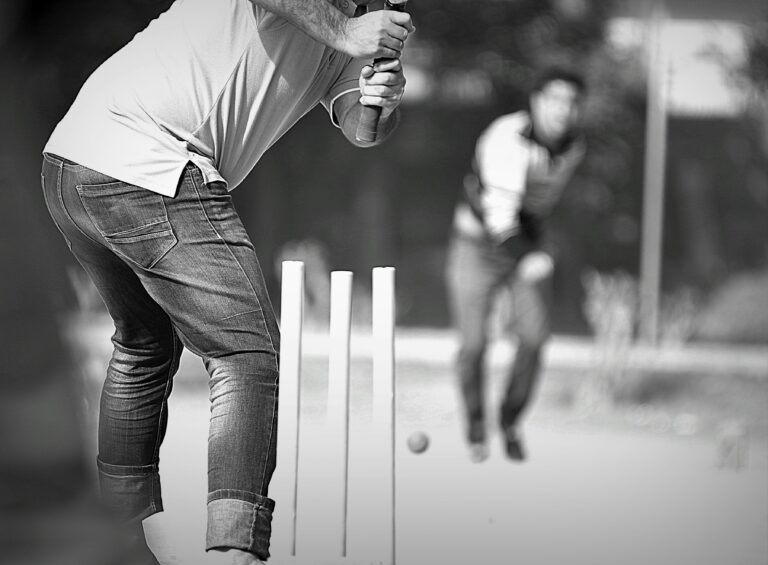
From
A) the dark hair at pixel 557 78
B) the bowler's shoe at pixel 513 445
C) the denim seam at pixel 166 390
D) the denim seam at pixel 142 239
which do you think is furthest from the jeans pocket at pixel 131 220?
the dark hair at pixel 557 78

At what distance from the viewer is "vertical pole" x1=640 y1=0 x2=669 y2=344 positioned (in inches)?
214

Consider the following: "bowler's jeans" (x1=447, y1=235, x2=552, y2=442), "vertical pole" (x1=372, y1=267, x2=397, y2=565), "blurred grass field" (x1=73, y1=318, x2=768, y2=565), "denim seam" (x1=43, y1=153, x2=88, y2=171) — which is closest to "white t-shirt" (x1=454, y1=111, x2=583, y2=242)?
"bowler's jeans" (x1=447, y1=235, x2=552, y2=442)

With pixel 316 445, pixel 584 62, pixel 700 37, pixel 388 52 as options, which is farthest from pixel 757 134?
pixel 388 52

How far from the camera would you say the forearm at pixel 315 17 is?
181 cm

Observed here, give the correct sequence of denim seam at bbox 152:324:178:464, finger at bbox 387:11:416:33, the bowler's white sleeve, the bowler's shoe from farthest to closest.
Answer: the bowler's white sleeve
the bowler's shoe
denim seam at bbox 152:324:178:464
finger at bbox 387:11:416:33

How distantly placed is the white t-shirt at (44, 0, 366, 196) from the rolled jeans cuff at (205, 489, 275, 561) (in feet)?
1.63

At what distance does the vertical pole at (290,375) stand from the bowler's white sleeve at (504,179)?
281 cm

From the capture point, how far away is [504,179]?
4.88 meters

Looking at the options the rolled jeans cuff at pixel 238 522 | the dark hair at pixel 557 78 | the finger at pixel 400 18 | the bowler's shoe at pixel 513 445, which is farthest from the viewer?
the dark hair at pixel 557 78

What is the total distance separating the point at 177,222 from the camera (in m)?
1.82

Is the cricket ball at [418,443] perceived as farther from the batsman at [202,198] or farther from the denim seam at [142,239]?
the denim seam at [142,239]

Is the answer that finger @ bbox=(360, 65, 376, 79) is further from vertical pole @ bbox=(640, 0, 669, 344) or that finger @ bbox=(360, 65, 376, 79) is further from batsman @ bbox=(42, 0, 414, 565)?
vertical pole @ bbox=(640, 0, 669, 344)

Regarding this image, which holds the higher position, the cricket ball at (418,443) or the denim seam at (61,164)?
the denim seam at (61,164)

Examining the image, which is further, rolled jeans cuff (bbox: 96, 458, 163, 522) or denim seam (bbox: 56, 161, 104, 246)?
rolled jeans cuff (bbox: 96, 458, 163, 522)
